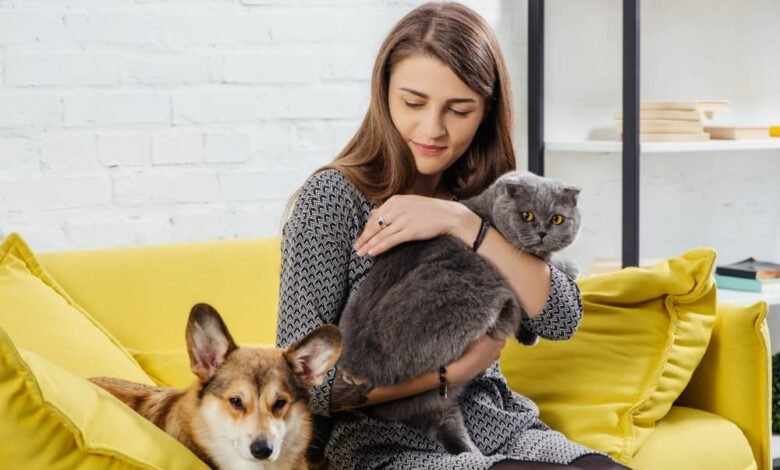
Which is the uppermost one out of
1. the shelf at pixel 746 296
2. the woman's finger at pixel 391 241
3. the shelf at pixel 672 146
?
the woman's finger at pixel 391 241

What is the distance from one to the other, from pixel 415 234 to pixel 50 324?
0.74 metres

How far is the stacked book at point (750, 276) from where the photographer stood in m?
3.30

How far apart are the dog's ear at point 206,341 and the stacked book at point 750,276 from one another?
7.49 feet

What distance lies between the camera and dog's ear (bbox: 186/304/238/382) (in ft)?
4.41

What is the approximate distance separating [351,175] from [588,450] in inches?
25.1

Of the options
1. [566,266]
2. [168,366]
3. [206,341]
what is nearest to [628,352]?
[566,266]

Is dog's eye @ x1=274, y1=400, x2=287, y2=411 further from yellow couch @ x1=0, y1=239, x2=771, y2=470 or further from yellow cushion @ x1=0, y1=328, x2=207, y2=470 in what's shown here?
yellow couch @ x1=0, y1=239, x2=771, y2=470

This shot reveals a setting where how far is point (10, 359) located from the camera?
1326 mm

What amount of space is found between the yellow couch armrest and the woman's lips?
0.88m

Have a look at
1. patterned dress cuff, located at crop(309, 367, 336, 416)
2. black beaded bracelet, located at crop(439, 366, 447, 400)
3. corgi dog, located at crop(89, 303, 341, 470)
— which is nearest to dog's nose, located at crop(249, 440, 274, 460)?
corgi dog, located at crop(89, 303, 341, 470)

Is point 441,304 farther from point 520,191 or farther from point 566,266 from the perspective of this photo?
point 566,266

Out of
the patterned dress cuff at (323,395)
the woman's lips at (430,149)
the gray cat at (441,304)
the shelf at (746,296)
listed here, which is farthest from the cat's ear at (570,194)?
the shelf at (746,296)

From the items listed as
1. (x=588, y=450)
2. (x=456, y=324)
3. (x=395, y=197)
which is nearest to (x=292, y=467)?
(x=456, y=324)

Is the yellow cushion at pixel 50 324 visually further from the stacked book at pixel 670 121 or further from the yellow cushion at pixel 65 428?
the stacked book at pixel 670 121
